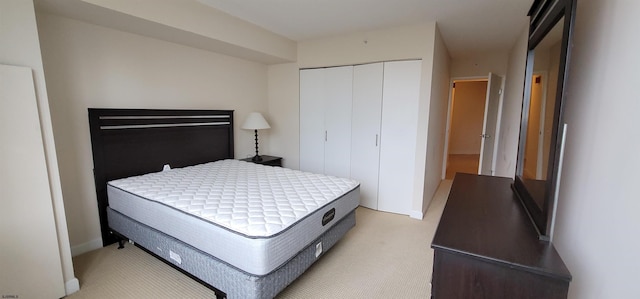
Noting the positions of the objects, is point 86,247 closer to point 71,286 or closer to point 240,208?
point 71,286

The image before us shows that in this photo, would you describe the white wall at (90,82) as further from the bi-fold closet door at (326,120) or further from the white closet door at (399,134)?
the white closet door at (399,134)

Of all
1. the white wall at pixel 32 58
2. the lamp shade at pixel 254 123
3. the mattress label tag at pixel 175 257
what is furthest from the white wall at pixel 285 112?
the white wall at pixel 32 58

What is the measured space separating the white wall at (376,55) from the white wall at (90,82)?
4.62ft

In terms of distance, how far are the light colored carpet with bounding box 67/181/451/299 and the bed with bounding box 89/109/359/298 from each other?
0.22 meters

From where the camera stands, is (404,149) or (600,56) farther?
(404,149)

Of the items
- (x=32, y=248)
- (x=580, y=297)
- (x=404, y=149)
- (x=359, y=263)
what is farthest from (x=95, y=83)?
(x=580, y=297)

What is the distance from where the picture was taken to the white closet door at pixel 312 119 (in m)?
3.92

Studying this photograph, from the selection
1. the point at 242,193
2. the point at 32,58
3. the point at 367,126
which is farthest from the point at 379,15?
the point at 32,58

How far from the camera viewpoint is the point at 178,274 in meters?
2.18

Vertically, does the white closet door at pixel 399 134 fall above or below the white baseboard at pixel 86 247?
above

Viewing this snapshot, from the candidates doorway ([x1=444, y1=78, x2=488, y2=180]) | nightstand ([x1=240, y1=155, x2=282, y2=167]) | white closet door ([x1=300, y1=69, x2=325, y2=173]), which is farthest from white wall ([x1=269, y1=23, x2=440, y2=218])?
doorway ([x1=444, y1=78, x2=488, y2=180])

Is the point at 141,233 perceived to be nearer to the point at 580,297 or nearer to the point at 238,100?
the point at 238,100

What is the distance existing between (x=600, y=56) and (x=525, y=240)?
0.82 m

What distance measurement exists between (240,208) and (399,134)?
2267 mm
